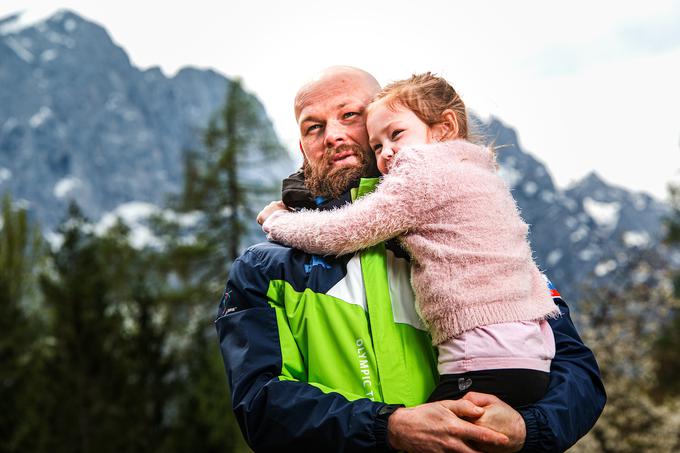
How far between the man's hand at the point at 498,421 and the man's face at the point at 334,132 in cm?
81

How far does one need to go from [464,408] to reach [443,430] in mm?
70

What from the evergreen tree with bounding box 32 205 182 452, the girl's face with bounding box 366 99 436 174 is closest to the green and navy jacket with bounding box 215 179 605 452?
the girl's face with bounding box 366 99 436 174

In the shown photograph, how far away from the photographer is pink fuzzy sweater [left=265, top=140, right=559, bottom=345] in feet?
6.49

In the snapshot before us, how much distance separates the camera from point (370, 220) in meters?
2.05

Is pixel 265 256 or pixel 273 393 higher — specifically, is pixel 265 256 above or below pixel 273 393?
above

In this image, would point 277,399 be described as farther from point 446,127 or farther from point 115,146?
point 115,146

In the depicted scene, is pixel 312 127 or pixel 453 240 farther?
pixel 312 127

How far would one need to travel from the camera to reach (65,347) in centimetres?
1573

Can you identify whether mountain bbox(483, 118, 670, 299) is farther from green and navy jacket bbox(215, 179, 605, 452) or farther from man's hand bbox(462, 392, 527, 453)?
man's hand bbox(462, 392, 527, 453)

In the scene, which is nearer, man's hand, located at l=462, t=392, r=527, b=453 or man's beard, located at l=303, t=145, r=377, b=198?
man's hand, located at l=462, t=392, r=527, b=453

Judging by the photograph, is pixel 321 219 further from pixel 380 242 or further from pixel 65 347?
pixel 65 347

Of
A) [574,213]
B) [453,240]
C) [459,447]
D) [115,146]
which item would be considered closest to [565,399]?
[459,447]

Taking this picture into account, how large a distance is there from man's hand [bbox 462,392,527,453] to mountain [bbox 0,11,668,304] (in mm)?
118598

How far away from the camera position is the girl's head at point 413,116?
222 centimetres
